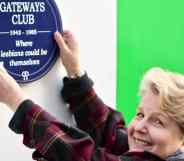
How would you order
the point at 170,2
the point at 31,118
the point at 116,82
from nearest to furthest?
the point at 31,118
the point at 116,82
the point at 170,2

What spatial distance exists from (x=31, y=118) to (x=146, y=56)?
0.47 metres

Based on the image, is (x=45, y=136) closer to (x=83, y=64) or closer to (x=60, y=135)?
(x=60, y=135)

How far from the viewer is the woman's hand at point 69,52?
3.26 feet

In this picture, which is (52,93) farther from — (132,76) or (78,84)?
(132,76)

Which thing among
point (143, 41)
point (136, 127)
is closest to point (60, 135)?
point (136, 127)

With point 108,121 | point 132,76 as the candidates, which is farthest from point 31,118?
point 132,76

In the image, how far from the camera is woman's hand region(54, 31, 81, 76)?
39.1 inches

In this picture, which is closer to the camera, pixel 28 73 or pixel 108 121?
pixel 28 73

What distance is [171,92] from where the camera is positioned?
857mm

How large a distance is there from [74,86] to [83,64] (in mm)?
75

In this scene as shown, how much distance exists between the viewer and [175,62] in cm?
135

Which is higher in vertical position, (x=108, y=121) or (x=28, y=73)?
(x=28, y=73)

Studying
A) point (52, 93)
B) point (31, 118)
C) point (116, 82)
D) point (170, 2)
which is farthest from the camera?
point (170, 2)

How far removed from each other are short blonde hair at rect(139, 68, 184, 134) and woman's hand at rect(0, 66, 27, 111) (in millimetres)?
237
